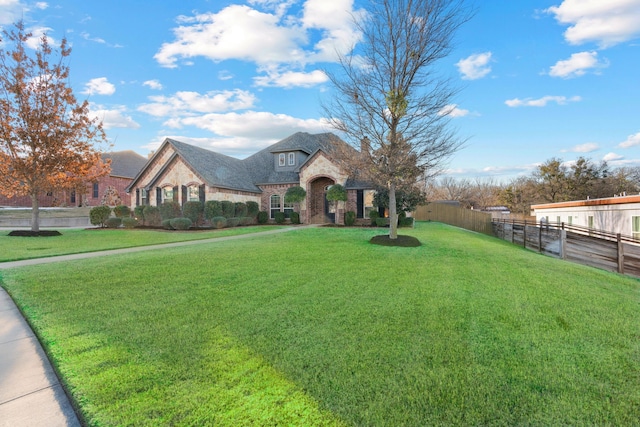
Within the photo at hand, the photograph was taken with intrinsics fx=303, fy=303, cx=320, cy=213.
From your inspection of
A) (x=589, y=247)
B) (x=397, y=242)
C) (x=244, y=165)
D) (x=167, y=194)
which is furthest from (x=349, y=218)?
(x=167, y=194)

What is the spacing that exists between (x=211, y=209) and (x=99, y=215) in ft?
26.4

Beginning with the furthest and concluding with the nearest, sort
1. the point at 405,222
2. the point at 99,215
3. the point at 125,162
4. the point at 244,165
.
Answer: the point at 125,162 < the point at 244,165 < the point at 99,215 < the point at 405,222

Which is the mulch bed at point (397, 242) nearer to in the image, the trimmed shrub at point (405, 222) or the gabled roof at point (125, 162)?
the trimmed shrub at point (405, 222)

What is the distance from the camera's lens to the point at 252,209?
22609 millimetres

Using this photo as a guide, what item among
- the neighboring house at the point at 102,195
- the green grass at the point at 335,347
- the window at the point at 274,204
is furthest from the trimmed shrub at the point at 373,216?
the neighboring house at the point at 102,195

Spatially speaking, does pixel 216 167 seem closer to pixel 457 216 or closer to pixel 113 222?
pixel 113 222

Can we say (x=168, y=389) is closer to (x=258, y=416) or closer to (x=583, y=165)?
(x=258, y=416)

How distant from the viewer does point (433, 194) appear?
59.0 m

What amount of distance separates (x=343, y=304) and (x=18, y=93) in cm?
1913

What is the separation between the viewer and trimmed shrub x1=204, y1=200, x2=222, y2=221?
→ 19047 mm

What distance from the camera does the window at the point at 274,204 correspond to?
24203 millimetres

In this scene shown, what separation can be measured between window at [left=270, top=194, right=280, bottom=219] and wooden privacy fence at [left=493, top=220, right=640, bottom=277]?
16330 millimetres

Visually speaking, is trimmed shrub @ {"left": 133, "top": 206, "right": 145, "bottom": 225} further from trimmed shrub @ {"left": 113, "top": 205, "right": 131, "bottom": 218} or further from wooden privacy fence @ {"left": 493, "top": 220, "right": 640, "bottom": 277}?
wooden privacy fence @ {"left": 493, "top": 220, "right": 640, "bottom": 277}

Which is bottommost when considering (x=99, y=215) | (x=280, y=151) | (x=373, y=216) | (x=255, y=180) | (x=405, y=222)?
(x=405, y=222)
